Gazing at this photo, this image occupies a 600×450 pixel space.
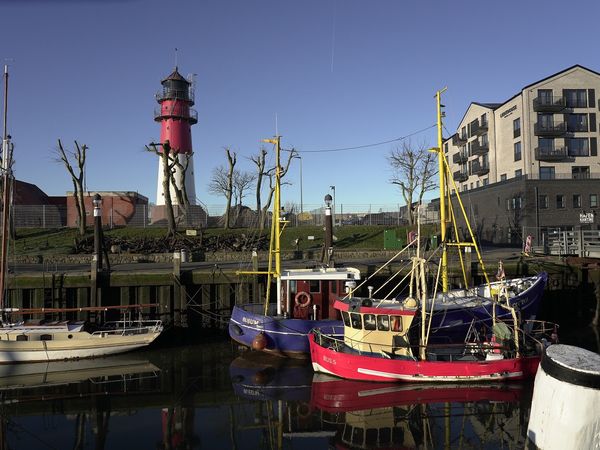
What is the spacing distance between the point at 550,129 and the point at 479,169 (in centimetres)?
1148

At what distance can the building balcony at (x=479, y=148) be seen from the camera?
56944 mm

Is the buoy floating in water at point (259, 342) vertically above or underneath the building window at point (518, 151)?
underneath

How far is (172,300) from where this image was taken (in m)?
23.1

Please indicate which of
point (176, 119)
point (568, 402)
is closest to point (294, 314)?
point (568, 402)

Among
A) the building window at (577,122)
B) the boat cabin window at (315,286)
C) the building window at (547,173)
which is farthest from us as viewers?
the building window at (577,122)

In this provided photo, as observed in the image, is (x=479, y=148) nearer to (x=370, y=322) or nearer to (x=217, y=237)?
(x=217, y=237)

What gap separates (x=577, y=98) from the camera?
→ 4881 centimetres

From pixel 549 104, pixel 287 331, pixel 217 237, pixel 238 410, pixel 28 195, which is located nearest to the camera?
pixel 238 410

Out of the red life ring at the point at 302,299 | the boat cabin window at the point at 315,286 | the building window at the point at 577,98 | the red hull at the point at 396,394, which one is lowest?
the red hull at the point at 396,394

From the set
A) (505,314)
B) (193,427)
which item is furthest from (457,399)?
(193,427)

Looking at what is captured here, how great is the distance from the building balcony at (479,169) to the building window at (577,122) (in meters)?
10.4

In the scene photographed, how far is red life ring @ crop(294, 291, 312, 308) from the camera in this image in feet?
64.3

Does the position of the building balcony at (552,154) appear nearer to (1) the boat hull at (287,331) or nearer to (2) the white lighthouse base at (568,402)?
(1) the boat hull at (287,331)

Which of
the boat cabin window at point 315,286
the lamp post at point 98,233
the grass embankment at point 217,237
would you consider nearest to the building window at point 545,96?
the grass embankment at point 217,237
